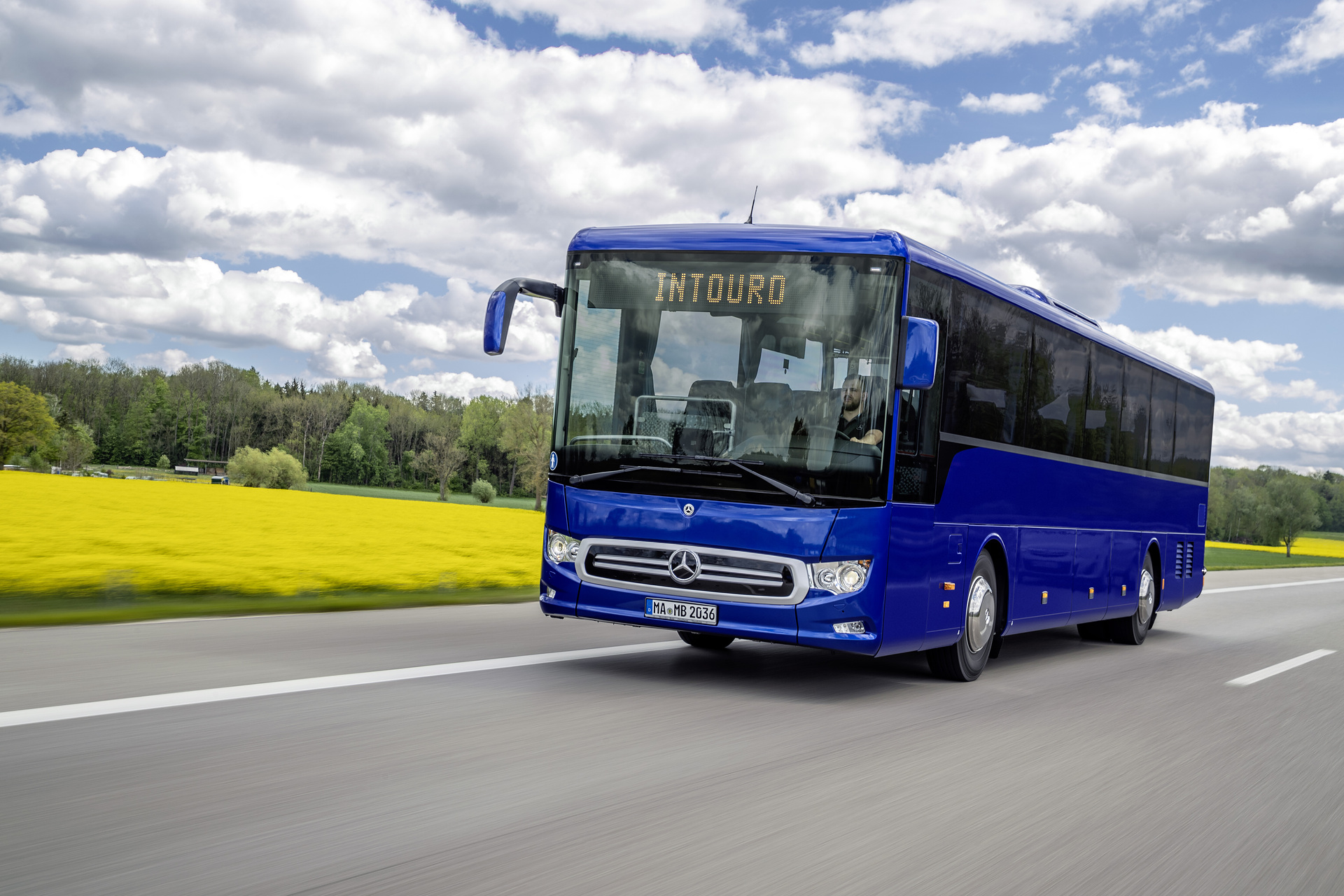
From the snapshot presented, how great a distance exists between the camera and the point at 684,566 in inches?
326

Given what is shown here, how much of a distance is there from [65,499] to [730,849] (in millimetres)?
21726

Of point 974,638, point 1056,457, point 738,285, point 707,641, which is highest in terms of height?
point 738,285

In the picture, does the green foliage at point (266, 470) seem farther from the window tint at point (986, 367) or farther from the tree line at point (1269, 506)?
the tree line at point (1269, 506)

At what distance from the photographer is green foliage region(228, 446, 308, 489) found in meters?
54.7

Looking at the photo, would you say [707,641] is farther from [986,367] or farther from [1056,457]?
[1056,457]

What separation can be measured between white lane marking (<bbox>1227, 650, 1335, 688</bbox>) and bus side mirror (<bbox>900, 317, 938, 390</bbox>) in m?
4.60

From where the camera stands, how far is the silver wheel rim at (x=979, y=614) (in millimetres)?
9672

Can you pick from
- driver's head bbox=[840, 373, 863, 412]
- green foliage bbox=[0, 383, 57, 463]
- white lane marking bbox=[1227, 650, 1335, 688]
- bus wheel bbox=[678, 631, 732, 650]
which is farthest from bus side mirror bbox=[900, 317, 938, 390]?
green foliage bbox=[0, 383, 57, 463]

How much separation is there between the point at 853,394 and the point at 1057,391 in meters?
3.81

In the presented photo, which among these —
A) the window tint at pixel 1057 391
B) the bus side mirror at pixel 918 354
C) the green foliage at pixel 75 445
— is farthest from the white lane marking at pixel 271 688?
the green foliage at pixel 75 445

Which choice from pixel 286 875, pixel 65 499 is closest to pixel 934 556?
pixel 286 875

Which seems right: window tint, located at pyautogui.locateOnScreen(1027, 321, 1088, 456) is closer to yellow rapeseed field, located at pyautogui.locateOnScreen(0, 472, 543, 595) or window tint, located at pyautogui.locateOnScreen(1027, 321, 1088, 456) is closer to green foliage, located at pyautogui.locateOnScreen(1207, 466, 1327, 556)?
yellow rapeseed field, located at pyautogui.locateOnScreen(0, 472, 543, 595)

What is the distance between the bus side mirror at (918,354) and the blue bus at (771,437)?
0.01 meters

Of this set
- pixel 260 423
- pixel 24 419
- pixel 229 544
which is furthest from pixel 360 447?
pixel 229 544
